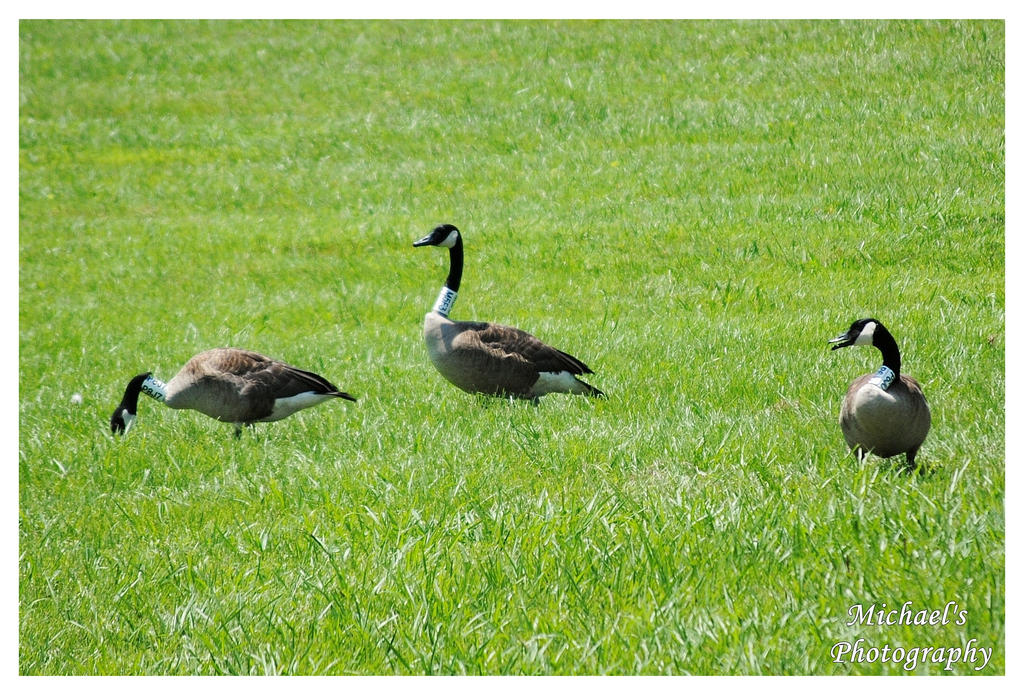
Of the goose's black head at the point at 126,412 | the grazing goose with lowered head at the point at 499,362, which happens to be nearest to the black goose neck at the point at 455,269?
the grazing goose with lowered head at the point at 499,362

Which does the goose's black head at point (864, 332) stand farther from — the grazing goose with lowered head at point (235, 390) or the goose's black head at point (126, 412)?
the goose's black head at point (126, 412)

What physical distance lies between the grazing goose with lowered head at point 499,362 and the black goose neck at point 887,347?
3.08 metres

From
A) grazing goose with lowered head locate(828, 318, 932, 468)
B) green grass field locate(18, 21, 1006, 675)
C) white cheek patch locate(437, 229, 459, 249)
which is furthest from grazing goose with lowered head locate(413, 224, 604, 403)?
grazing goose with lowered head locate(828, 318, 932, 468)

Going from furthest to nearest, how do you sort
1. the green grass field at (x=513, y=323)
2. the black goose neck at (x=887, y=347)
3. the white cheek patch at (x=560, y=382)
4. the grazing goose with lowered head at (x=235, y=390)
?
the white cheek patch at (x=560, y=382) < the grazing goose with lowered head at (x=235, y=390) < the black goose neck at (x=887, y=347) < the green grass field at (x=513, y=323)

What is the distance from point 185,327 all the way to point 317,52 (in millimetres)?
10463

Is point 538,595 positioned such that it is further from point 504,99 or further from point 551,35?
point 551,35

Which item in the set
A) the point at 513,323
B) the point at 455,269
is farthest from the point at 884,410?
the point at 513,323

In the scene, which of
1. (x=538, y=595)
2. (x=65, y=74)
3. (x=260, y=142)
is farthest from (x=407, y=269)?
(x=65, y=74)

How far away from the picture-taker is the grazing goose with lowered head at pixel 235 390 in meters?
8.55

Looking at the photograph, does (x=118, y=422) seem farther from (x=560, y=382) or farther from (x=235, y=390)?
(x=560, y=382)

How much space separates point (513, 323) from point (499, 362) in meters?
3.83

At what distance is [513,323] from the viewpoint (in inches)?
500

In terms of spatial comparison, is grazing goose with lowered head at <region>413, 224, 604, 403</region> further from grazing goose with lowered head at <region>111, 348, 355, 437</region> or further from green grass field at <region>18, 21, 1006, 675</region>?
grazing goose with lowered head at <region>111, 348, 355, 437</region>

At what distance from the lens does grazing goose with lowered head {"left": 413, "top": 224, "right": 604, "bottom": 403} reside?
352 inches
